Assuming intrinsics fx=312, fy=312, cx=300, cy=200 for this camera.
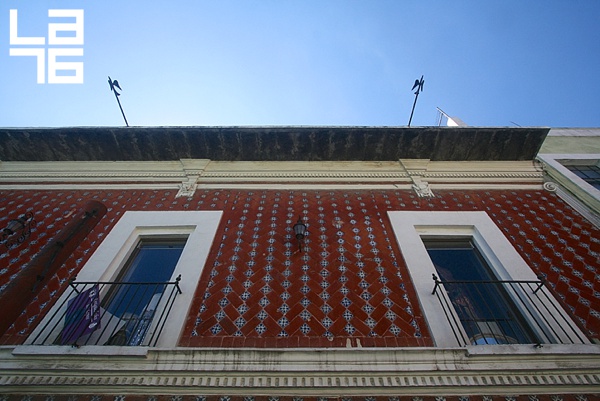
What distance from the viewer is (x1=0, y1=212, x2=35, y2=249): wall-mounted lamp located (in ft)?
16.0

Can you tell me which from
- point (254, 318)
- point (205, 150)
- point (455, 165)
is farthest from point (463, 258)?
point (205, 150)

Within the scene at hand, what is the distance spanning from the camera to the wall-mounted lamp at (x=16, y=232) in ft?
16.0

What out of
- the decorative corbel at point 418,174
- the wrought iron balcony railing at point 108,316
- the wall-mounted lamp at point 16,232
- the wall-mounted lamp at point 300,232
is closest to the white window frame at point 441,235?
the decorative corbel at point 418,174

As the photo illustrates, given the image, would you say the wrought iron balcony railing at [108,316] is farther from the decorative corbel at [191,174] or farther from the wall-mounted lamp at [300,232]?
the decorative corbel at [191,174]

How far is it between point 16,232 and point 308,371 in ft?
16.9

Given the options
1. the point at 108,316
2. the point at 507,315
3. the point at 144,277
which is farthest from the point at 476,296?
the point at 108,316

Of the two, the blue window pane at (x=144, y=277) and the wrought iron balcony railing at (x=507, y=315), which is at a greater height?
the blue window pane at (x=144, y=277)

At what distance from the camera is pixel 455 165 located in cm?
637

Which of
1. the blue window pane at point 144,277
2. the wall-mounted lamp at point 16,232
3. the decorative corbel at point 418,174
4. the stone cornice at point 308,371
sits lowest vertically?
the stone cornice at point 308,371

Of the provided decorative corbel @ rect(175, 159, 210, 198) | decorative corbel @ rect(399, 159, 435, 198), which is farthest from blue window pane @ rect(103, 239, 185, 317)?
decorative corbel @ rect(399, 159, 435, 198)

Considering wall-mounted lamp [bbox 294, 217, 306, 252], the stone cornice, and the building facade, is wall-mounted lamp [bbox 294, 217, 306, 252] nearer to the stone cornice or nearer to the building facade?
the building facade

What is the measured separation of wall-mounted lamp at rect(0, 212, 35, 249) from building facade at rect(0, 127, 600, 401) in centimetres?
3

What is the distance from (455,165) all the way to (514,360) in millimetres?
4091

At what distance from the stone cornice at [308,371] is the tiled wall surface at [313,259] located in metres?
0.29
